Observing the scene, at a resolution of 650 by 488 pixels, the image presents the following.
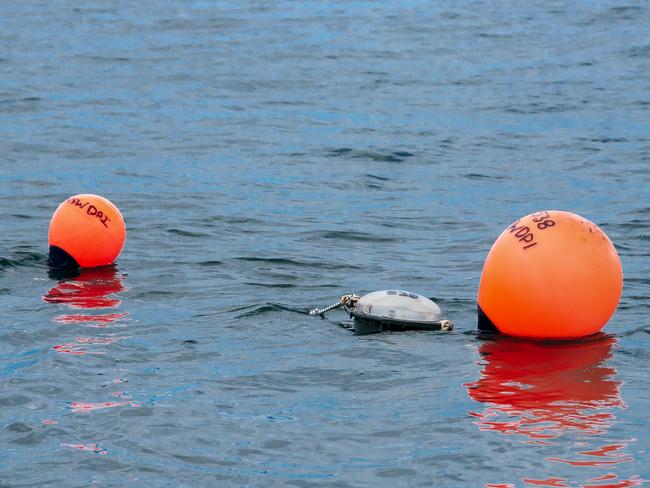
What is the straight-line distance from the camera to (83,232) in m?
12.0

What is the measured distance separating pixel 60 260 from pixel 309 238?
3566 mm

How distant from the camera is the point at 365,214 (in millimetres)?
16234

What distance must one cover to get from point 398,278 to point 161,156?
8.85 m

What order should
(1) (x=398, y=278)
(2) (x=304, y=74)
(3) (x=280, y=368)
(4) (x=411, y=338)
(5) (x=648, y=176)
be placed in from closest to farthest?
1. (3) (x=280, y=368)
2. (4) (x=411, y=338)
3. (1) (x=398, y=278)
4. (5) (x=648, y=176)
5. (2) (x=304, y=74)

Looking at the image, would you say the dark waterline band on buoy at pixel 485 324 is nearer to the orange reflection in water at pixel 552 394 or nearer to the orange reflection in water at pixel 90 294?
the orange reflection in water at pixel 552 394

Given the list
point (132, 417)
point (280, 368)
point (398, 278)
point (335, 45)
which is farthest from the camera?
point (335, 45)

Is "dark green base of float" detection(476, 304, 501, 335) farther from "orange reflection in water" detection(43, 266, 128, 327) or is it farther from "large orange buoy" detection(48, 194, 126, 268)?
"large orange buoy" detection(48, 194, 126, 268)

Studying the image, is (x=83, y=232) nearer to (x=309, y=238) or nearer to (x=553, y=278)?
(x=309, y=238)

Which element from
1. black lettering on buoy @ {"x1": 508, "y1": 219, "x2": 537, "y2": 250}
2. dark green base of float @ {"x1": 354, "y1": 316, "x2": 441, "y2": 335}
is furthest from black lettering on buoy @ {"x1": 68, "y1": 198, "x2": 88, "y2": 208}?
black lettering on buoy @ {"x1": 508, "y1": 219, "x2": 537, "y2": 250}

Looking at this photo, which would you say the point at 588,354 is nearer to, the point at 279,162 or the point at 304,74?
the point at 279,162

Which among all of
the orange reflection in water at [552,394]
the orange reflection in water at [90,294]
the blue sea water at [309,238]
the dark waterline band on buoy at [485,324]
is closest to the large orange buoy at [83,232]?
the orange reflection in water at [90,294]

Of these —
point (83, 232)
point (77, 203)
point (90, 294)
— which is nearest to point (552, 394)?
point (90, 294)

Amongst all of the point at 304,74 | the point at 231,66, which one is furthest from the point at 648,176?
the point at 231,66

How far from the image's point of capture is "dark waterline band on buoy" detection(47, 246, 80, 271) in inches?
477
